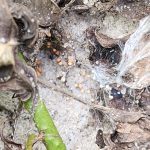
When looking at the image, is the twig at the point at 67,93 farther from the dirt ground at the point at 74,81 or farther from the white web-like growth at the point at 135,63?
the white web-like growth at the point at 135,63

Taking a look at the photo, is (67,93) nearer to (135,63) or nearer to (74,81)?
(74,81)

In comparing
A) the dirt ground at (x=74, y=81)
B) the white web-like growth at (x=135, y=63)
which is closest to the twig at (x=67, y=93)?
Result: the dirt ground at (x=74, y=81)

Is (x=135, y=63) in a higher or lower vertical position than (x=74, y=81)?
higher

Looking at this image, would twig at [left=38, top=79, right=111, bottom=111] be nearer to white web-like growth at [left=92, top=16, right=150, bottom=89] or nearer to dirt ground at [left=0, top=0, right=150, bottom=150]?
dirt ground at [left=0, top=0, right=150, bottom=150]

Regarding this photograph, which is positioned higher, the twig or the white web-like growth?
the white web-like growth

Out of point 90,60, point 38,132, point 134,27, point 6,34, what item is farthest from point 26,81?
point 134,27

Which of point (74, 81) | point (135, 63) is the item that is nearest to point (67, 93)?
point (74, 81)

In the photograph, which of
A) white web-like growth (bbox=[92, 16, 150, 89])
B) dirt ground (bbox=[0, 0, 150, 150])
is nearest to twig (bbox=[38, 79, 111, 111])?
dirt ground (bbox=[0, 0, 150, 150])

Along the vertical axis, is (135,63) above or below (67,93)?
above
